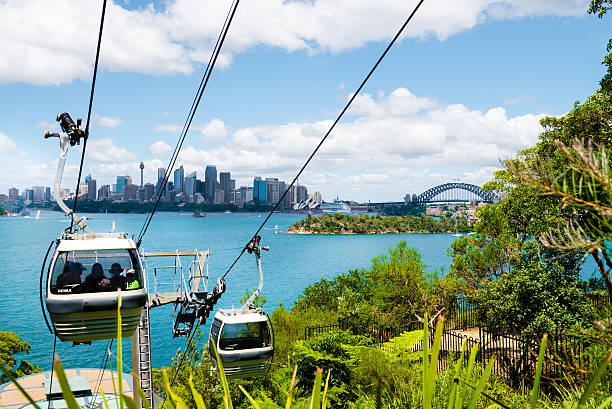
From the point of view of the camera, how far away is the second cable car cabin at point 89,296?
24.3 feet

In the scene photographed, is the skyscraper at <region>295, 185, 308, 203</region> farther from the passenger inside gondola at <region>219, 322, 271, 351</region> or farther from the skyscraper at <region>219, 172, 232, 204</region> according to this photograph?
the passenger inside gondola at <region>219, 322, 271, 351</region>

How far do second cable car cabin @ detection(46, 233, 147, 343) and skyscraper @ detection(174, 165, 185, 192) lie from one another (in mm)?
166329

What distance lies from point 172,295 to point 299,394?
16.6ft

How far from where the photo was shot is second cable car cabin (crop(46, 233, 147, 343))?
24.3ft

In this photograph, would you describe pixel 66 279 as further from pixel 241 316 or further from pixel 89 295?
pixel 241 316

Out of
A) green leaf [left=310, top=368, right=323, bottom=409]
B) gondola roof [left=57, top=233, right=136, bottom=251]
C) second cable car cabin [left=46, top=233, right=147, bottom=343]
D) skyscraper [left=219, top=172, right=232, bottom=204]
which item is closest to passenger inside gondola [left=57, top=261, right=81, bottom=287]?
second cable car cabin [left=46, top=233, right=147, bottom=343]

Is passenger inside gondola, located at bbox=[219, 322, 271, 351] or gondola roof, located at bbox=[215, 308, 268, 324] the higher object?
gondola roof, located at bbox=[215, 308, 268, 324]

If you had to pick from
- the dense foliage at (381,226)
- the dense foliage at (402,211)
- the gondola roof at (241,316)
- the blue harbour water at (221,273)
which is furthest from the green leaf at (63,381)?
the dense foliage at (402,211)

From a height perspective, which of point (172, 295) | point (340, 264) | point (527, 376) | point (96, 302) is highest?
point (96, 302)

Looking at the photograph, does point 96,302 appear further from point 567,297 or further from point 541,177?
point 567,297

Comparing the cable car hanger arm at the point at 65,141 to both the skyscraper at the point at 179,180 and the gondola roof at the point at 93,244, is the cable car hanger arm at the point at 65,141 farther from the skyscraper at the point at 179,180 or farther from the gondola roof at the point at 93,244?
the skyscraper at the point at 179,180

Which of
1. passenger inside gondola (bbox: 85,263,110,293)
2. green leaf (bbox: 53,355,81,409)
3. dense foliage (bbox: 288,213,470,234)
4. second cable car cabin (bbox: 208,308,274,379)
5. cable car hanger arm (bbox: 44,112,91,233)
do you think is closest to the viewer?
green leaf (bbox: 53,355,81,409)

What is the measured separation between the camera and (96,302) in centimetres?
745

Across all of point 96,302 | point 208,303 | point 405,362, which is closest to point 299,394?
point 405,362
